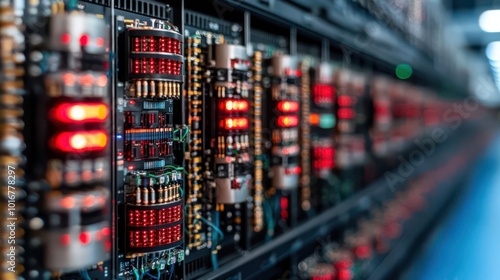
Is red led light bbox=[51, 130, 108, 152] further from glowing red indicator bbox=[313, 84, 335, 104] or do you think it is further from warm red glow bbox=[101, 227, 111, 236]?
glowing red indicator bbox=[313, 84, 335, 104]

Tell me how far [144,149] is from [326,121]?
2415 millimetres

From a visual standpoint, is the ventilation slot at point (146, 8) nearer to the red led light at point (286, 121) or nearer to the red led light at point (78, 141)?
the red led light at point (78, 141)

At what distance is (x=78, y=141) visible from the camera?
150 centimetres

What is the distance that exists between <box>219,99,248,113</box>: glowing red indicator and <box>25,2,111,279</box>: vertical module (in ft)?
3.28

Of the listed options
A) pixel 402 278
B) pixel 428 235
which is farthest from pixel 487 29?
pixel 402 278

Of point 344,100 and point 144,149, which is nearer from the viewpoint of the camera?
point 144,149

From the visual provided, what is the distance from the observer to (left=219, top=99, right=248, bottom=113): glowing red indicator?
2.51 meters

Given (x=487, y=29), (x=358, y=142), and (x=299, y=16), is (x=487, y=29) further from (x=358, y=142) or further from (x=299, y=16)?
(x=299, y=16)

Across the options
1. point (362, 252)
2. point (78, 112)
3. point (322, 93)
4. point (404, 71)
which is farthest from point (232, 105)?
point (404, 71)

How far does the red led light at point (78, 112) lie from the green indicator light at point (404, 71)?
594 centimetres

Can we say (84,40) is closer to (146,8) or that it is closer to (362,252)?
(146,8)

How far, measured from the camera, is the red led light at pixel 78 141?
4.85 feet

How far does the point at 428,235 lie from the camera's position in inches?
283

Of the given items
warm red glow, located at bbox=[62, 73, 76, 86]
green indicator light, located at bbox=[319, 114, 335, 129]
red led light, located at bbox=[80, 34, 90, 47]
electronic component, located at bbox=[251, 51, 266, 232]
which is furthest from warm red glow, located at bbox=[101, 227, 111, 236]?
green indicator light, located at bbox=[319, 114, 335, 129]
